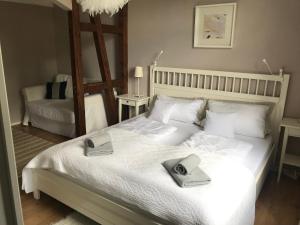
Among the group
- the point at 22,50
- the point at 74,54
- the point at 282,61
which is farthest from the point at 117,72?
the point at 282,61

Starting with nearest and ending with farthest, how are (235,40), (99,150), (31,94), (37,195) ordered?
(99,150) → (37,195) → (235,40) → (31,94)

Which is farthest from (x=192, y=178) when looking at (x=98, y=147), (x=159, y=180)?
(x=98, y=147)

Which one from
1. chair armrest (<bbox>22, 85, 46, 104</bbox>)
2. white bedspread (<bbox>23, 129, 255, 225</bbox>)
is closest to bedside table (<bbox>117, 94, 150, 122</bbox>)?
white bedspread (<bbox>23, 129, 255, 225</bbox>)

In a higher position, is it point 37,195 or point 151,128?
point 151,128

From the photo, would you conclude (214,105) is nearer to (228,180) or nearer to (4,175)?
(228,180)

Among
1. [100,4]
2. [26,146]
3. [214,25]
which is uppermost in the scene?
[100,4]

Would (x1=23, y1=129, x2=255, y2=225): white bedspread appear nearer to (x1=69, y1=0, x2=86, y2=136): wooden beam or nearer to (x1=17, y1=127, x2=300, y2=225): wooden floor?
(x1=17, y1=127, x2=300, y2=225): wooden floor

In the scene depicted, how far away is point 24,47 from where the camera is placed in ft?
15.1

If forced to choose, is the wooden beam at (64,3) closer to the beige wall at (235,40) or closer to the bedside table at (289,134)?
the beige wall at (235,40)

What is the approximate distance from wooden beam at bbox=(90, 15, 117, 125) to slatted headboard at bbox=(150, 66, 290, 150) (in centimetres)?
68

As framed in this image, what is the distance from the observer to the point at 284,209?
2.36 meters

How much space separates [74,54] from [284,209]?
2.99 m

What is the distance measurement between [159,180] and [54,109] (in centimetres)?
292

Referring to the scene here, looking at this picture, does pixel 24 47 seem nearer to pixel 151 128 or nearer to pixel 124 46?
pixel 124 46
